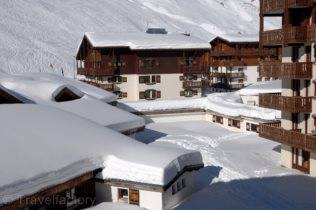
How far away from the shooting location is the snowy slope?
97062mm

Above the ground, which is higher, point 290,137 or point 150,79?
point 150,79

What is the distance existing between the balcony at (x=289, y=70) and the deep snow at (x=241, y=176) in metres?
5.76

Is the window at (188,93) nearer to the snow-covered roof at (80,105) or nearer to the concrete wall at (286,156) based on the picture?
the snow-covered roof at (80,105)

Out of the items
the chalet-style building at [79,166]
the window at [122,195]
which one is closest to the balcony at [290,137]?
the chalet-style building at [79,166]

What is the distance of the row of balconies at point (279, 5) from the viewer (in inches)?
1046

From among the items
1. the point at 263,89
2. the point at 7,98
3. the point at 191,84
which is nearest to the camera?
the point at 7,98

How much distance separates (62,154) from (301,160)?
49.4 feet

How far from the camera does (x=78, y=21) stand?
410ft

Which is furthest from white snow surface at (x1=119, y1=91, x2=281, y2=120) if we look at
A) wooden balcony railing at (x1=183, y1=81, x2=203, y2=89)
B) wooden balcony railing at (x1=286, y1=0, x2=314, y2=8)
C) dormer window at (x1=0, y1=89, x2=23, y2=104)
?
dormer window at (x1=0, y1=89, x2=23, y2=104)

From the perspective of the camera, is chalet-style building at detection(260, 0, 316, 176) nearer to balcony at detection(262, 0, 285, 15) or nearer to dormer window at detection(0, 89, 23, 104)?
balcony at detection(262, 0, 285, 15)

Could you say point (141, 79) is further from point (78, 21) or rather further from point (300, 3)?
point (78, 21)

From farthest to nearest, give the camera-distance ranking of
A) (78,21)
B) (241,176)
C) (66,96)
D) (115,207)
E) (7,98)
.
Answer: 1. (78,21)
2. (66,96)
3. (241,176)
4. (7,98)
5. (115,207)

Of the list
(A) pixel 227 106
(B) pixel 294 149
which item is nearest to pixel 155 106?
(A) pixel 227 106

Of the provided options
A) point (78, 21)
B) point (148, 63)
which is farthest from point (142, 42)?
point (78, 21)
